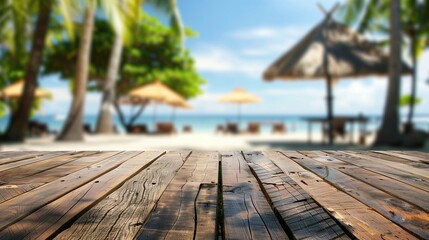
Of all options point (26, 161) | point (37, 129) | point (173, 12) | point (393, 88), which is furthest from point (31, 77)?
point (393, 88)

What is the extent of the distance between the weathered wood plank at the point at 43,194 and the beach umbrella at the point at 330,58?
9.47 meters

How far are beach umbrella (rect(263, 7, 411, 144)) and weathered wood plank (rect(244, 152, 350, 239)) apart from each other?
31.1 feet

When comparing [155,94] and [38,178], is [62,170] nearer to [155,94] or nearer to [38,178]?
[38,178]

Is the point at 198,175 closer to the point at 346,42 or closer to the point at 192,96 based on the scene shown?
the point at 346,42

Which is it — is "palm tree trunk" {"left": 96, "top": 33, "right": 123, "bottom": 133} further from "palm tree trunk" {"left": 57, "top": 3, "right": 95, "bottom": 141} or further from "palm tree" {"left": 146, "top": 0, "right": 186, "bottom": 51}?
"palm tree trunk" {"left": 57, "top": 3, "right": 95, "bottom": 141}

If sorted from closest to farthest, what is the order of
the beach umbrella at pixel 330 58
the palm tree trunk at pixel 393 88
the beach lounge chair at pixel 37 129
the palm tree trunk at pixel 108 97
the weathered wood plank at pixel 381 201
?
the weathered wood plank at pixel 381 201
the palm tree trunk at pixel 393 88
the beach umbrella at pixel 330 58
the palm tree trunk at pixel 108 97
the beach lounge chair at pixel 37 129

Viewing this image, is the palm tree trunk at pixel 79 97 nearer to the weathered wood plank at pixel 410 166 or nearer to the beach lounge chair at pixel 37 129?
the beach lounge chair at pixel 37 129

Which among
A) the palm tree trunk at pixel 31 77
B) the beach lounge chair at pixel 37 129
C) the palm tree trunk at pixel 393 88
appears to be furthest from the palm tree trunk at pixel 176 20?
the palm tree trunk at pixel 393 88

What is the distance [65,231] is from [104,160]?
5.21 feet

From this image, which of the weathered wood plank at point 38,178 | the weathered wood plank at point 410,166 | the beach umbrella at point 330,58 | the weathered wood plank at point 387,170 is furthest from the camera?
the beach umbrella at point 330,58

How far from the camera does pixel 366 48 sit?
11.7m

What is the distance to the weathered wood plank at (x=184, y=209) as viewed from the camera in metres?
1.17

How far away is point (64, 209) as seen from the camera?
1.42 metres

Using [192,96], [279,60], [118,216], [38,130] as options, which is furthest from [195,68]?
[118,216]
